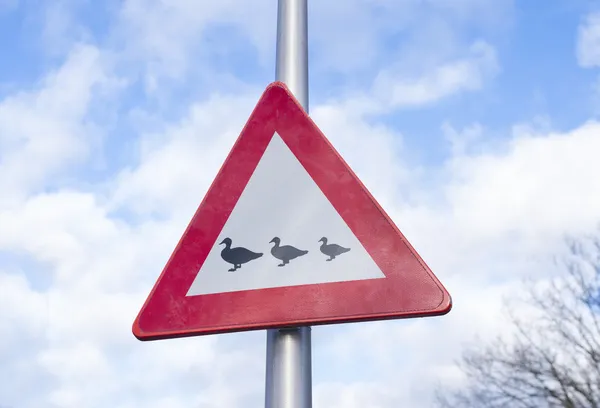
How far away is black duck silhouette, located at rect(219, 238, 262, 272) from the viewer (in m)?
1.57

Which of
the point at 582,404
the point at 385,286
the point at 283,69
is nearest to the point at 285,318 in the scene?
the point at 385,286

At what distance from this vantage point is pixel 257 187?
66.1 inches

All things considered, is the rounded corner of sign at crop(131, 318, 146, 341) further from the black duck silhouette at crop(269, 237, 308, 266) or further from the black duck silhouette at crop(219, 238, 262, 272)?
the black duck silhouette at crop(269, 237, 308, 266)

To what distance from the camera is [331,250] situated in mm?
1528

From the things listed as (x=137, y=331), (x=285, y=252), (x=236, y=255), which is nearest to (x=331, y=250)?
(x=285, y=252)

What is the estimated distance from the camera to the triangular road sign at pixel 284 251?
4.76 ft

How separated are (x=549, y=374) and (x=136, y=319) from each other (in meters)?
16.5

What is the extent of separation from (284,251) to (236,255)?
125 mm

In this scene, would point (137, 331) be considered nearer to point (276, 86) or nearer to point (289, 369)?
point (289, 369)

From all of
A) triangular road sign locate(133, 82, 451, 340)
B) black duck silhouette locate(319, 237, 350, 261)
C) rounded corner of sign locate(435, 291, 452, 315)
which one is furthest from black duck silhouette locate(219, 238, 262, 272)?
rounded corner of sign locate(435, 291, 452, 315)

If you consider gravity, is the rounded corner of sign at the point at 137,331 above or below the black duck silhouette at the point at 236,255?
below

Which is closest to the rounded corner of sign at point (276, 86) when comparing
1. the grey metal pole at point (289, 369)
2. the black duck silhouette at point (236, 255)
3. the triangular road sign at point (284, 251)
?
the triangular road sign at point (284, 251)

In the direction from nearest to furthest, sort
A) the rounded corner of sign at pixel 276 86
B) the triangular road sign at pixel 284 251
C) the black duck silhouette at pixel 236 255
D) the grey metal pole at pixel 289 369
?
the grey metal pole at pixel 289 369
the triangular road sign at pixel 284 251
the black duck silhouette at pixel 236 255
the rounded corner of sign at pixel 276 86

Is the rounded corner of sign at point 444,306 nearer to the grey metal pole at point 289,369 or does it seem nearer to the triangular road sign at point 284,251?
the triangular road sign at point 284,251
